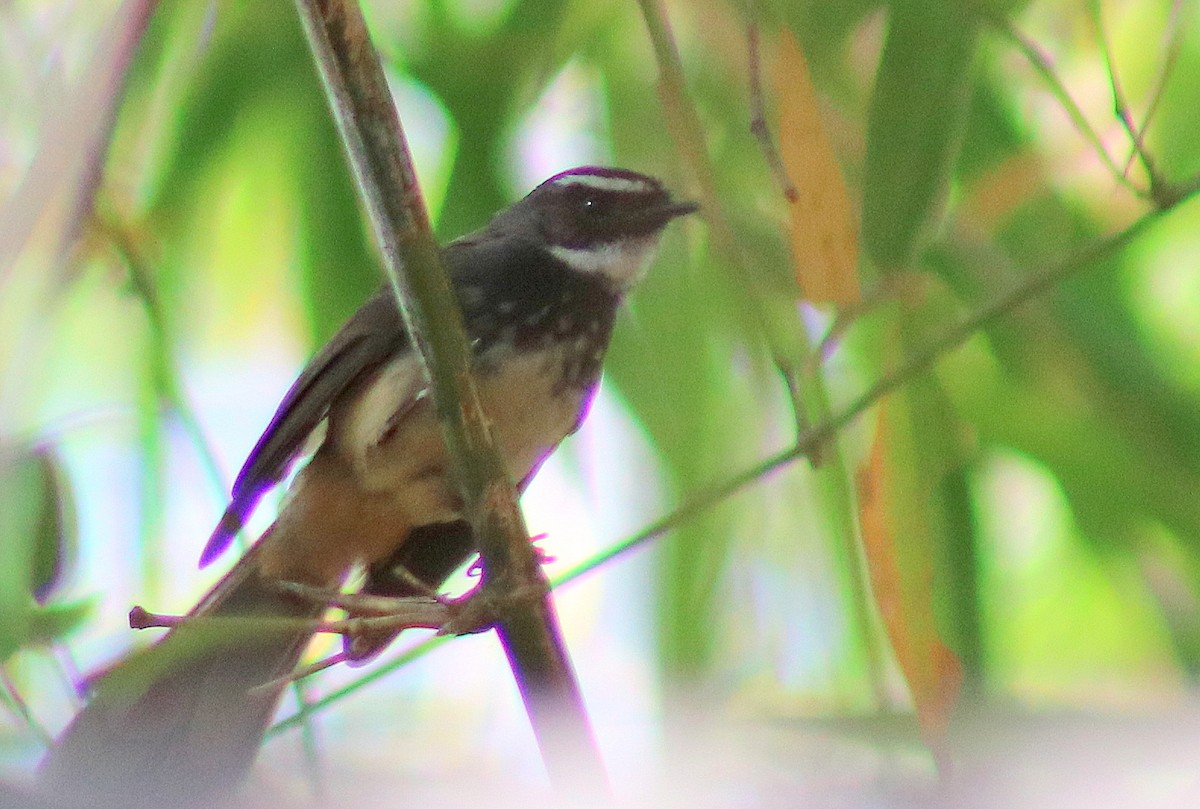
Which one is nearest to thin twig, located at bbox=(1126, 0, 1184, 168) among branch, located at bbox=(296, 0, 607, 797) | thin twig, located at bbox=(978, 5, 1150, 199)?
thin twig, located at bbox=(978, 5, 1150, 199)

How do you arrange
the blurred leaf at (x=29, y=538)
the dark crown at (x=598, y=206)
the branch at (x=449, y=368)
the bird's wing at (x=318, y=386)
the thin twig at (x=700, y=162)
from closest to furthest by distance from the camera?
the branch at (x=449, y=368) → the thin twig at (x=700, y=162) → the blurred leaf at (x=29, y=538) → the bird's wing at (x=318, y=386) → the dark crown at (x=598, y=206)

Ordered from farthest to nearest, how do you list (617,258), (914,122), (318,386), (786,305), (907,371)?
(617,258)
(318,386)
(786,305)
(914,122)
(907,371)

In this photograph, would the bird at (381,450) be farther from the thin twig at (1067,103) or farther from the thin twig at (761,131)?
the thin twig at (1067,103)

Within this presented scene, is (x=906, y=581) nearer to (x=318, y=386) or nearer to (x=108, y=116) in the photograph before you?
(x=318, y=386)

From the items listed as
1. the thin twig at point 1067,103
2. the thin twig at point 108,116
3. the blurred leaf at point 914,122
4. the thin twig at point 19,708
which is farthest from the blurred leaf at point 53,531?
the thin twig at point 1067,103

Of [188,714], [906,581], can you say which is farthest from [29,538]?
[906,581]

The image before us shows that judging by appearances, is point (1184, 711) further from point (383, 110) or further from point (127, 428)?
point (127, 428)

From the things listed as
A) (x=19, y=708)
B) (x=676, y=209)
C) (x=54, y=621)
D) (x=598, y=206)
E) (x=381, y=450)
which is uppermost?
(x=598, y=206)

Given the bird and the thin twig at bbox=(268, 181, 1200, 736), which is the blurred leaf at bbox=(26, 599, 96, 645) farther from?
the thin twig at bbox=(268, 181, 1200, 736)
